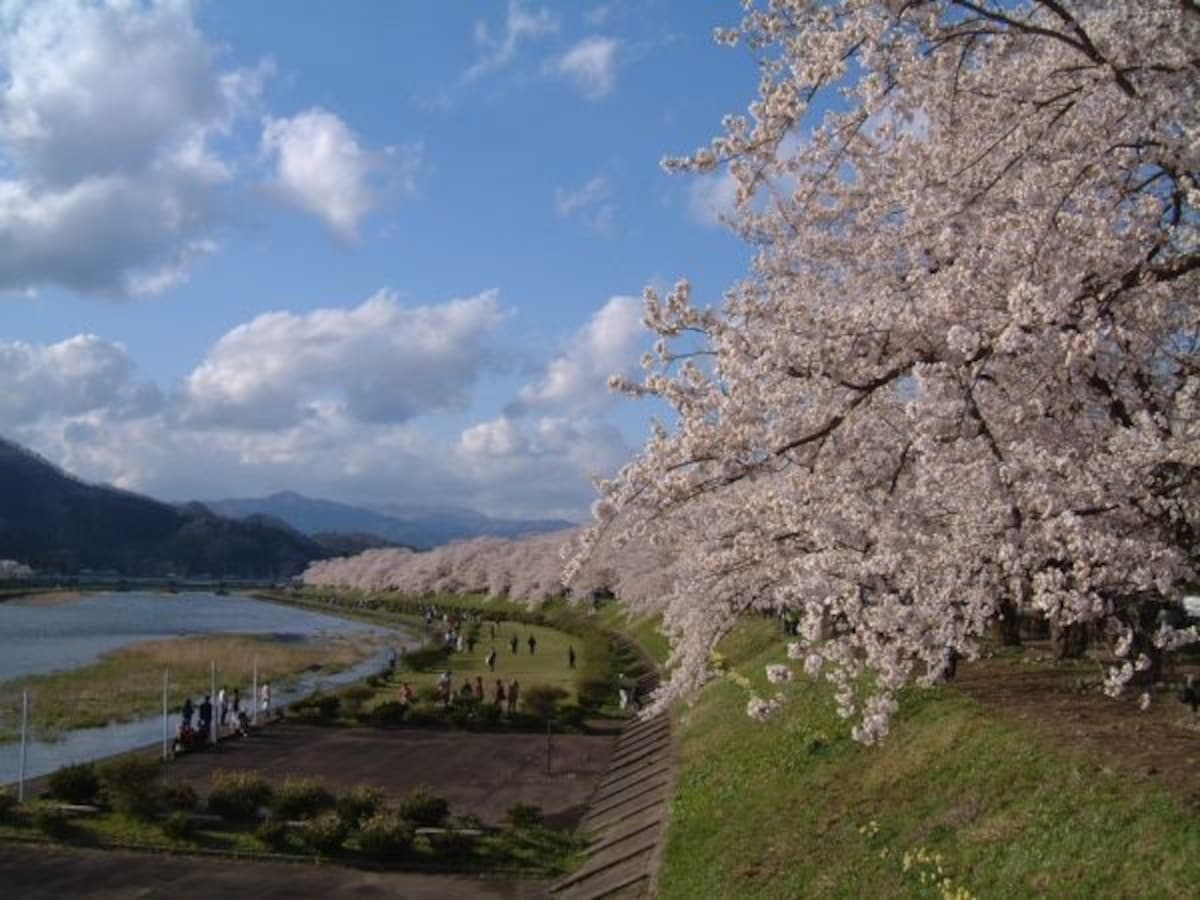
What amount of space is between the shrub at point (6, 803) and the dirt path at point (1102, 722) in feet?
63.5

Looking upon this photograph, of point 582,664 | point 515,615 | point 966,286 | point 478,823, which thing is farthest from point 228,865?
point 515,615

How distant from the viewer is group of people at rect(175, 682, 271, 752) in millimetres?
31234

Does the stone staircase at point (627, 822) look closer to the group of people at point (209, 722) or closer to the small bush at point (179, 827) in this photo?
the small bush at point (179, 827)

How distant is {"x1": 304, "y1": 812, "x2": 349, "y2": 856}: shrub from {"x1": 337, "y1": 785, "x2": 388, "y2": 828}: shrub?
0.55 metres

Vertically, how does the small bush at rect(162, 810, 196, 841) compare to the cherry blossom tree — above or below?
below

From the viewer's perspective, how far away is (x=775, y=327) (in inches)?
373

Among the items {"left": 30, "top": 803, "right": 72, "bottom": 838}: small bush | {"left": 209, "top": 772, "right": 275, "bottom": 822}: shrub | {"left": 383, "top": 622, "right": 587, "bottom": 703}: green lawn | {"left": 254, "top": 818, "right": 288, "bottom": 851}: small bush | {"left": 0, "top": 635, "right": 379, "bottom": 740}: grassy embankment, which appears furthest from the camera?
{"left": 383, "top": 622, "right": 587, "bottom": 703}: green lawn

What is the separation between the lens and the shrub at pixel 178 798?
891 inches

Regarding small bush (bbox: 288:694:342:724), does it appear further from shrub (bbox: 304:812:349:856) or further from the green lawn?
shrub (bbox: 304:812:349:856)

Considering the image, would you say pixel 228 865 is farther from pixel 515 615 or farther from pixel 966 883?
pixel 515 615

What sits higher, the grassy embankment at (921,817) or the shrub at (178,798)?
the grassy embankment at (921,817)

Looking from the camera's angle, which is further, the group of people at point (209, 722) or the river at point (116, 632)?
the river at point (116, 632)

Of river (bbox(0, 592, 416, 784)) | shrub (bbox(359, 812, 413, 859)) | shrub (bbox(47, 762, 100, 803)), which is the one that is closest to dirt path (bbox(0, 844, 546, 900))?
shrub (bbox(359, 812, 413, 859))

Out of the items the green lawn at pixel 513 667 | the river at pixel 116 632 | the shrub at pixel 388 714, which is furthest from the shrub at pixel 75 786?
the green lawn at pixel 513 667
